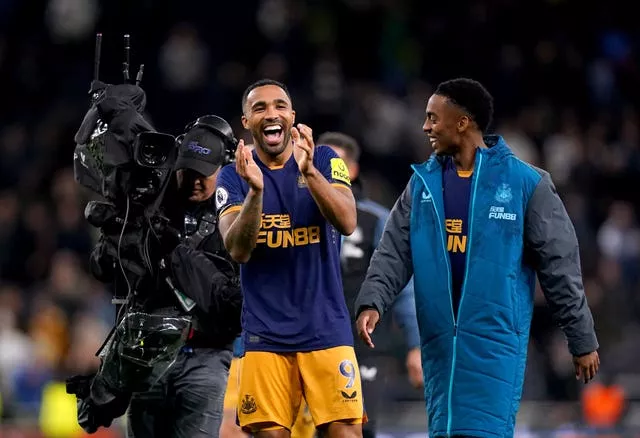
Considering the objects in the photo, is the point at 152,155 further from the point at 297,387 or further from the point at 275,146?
the point at 297,387

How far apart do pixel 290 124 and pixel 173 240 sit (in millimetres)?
846

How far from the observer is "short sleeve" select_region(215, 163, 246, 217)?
22.0ft

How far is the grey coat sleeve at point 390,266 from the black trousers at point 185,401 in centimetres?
102

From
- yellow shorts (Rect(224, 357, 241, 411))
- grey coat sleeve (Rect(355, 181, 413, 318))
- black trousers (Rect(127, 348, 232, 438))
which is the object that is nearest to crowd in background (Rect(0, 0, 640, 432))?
yellow shorts (Rect(224, 357, 241, 411))

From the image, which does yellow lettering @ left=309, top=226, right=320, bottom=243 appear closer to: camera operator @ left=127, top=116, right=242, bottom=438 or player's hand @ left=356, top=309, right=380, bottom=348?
player's hand @ left=356, top=309, right=380, bottom=348

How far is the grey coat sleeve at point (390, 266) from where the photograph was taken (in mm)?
6535

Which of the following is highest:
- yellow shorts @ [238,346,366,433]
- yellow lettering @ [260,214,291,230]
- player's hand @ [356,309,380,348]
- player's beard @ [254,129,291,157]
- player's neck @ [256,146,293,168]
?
player's beard @ [254,129,291,157]

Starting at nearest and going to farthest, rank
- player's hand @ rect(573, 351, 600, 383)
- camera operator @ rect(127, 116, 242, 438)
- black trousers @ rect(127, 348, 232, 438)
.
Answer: player's hand @ rect(573, 351, 600, 383)
camera operator @ rect(127, 116, 242, 438)
black trousers @ rect(127, 348, 232, 438)

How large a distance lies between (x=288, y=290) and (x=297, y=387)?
44 cm

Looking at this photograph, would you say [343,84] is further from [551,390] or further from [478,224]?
[478,224]

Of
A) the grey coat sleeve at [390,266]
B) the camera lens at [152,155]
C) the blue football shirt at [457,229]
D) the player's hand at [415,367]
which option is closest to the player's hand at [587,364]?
the blue football shirt at [457,229]

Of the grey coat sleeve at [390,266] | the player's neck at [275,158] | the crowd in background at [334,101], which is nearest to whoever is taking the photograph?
the grey coat sleeve at [390,266]

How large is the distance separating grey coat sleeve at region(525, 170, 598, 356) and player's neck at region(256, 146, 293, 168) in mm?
1144

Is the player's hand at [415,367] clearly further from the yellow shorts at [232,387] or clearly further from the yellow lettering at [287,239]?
the yellow lettering at [287,239]
